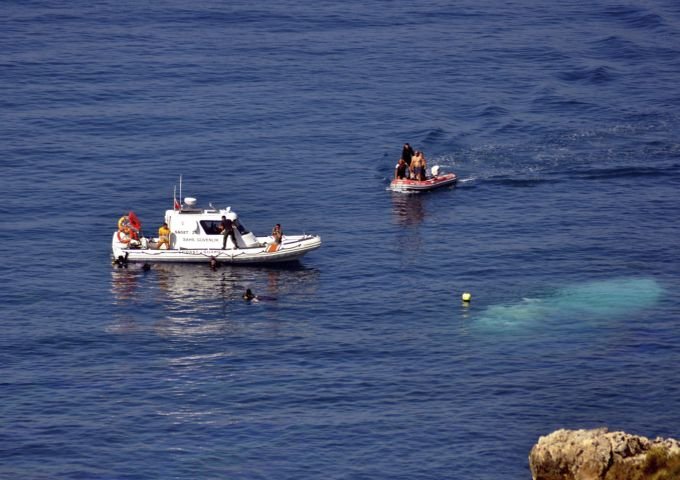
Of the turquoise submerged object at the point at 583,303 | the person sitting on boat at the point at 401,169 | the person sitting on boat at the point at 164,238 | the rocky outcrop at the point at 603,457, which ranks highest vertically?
the person sitting on boat at the point at 401,169

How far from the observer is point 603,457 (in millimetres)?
49000

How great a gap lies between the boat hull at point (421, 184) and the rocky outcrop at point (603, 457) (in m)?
43.3

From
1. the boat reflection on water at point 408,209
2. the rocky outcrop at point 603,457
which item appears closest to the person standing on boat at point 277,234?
the boat reflection on water at point 408,209

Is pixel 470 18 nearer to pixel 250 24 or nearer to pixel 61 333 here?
pixel 250 24

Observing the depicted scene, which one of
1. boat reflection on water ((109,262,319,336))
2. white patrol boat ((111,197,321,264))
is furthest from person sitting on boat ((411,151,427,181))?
boat reflection on water ((109,262,319,336))

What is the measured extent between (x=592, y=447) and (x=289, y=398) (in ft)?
57.0

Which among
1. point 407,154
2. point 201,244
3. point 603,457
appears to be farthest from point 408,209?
point 603,457

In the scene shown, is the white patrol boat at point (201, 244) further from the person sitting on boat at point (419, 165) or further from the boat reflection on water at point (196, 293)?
the person sitting on boat at point (419, 165)

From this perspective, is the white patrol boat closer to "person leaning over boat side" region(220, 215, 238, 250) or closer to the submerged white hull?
the submerged white hull

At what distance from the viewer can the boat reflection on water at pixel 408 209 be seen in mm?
88188

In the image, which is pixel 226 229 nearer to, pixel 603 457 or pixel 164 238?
pixel 164 238

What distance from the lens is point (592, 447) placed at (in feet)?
161

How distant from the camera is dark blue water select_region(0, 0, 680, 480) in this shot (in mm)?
59656

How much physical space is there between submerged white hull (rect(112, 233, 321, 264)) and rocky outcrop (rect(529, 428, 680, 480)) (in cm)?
3091
